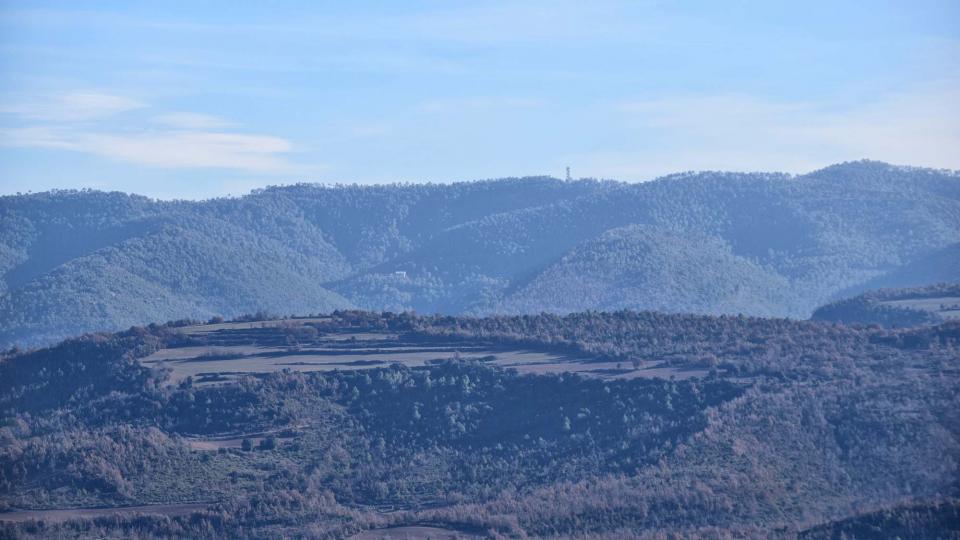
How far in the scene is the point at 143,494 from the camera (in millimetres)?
54625

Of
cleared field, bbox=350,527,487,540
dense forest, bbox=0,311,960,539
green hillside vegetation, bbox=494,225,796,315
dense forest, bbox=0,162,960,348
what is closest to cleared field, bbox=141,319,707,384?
dense forest, bbox=0,311,960,539

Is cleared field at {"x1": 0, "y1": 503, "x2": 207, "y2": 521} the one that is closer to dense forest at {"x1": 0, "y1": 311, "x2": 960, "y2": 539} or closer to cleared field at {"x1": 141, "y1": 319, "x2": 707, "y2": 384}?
dense forest at {"x1": 0, "y1": 311, "x2": 960, "y2": 539}

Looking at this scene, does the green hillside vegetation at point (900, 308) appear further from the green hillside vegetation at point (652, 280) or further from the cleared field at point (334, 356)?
the green hillside vegetation at point (652, 280)

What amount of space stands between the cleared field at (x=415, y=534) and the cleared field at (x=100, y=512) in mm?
7103

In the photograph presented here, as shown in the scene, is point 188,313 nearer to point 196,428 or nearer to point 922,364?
point 196,428

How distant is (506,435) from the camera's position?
2355 inches

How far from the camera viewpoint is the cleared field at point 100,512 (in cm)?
5119

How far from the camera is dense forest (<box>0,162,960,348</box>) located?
129 m

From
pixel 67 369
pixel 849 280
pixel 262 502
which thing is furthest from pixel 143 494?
pixel 849 280

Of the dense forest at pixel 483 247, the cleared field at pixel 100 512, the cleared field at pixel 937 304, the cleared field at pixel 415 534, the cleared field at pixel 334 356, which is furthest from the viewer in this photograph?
the dense forest at pixel 483 247

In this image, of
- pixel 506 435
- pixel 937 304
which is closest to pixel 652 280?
pixel 937 304

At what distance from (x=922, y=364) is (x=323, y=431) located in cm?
2372

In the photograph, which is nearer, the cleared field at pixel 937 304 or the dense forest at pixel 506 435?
the dense forest at pixel 506 435

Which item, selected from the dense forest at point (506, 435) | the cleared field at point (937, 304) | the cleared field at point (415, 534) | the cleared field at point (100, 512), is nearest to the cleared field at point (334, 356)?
the dense forest at point (506, 435)
